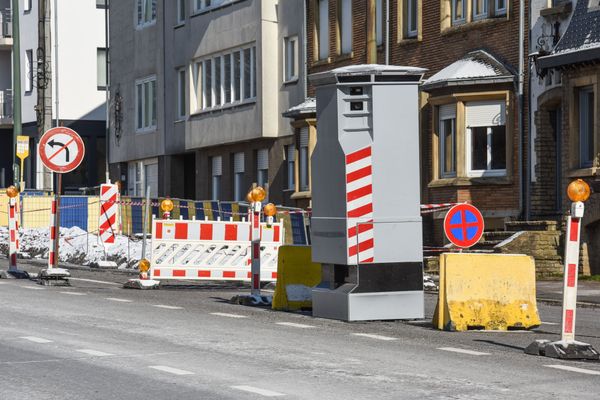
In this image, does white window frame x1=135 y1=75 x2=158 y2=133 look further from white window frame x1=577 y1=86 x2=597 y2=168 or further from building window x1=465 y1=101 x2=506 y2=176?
white window frame x1=577 y1=86 x2=597 y2=168

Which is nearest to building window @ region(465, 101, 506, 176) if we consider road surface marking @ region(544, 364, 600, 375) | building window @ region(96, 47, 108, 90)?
road surface marking @ region(544, 364, 600, 375)

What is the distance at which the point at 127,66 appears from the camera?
54.2 metres

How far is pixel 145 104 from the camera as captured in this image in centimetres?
5272

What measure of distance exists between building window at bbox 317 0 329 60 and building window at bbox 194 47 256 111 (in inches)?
141

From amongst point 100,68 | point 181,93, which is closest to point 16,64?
point 181,93

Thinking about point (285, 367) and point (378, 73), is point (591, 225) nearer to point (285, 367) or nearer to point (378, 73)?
point (378, 73)

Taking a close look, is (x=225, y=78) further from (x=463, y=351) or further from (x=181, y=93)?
(x=463, y=351)

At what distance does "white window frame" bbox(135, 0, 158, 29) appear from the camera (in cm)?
5117

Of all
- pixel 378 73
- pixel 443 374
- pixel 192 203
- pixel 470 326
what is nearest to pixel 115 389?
pixel 443 374

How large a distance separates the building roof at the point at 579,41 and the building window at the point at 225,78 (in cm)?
1555

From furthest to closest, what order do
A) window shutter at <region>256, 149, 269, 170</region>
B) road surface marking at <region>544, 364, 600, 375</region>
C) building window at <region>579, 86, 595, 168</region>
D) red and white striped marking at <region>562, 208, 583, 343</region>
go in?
1. window shutter at <region>256, 149, 269, 170</region>
2. building window at <region>579, 86, 595, 168</region>
3. red and white striped marking at <region>562, 208, 583, 343</region>
4. road surface marking at <region>544, 364, 600, 375</region>

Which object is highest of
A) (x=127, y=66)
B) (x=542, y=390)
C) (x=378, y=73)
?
(x=127, y=66)

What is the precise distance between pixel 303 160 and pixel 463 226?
56.3 feet

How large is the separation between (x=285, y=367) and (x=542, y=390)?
222 cm
